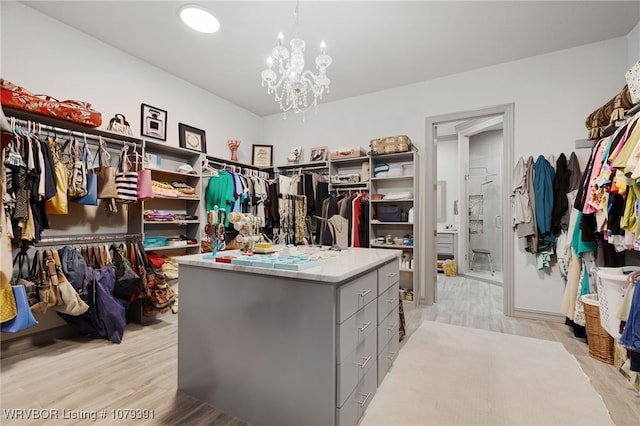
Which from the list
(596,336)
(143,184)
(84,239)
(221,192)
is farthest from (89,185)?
(596,336)

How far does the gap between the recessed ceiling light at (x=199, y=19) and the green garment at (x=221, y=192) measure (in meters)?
1.69

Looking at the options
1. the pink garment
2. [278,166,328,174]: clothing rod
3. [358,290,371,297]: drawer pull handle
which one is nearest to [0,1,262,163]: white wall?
[278,166,328,174]: clothing rod

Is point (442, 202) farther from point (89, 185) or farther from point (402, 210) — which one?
point (89, 185)

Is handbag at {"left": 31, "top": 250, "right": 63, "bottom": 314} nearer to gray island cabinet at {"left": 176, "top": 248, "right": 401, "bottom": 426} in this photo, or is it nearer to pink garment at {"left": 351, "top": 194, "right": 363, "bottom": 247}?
gray island cabinet at {"left": 176, "top": 248, "right": 401, "bottom": 426}

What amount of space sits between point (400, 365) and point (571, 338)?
1.77 m

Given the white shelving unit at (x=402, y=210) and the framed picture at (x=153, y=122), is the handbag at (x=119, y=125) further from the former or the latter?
the white shelving unit at (x=402, y=210)

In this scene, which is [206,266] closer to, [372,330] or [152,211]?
[372,330]

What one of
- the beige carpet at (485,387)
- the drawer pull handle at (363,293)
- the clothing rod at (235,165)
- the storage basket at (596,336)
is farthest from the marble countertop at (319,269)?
the clothing rod at (235,165)

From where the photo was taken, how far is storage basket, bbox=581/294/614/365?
2.21 m

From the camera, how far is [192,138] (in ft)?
13.0

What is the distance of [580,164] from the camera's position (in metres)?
3.05

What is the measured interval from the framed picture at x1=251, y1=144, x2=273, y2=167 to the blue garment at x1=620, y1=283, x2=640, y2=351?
436cm

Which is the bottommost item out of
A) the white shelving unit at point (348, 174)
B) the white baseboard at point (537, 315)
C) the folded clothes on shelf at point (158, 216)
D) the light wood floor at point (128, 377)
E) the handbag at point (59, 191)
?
the light wood floor at point (128, 377)

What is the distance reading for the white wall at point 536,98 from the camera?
3.05 meters
